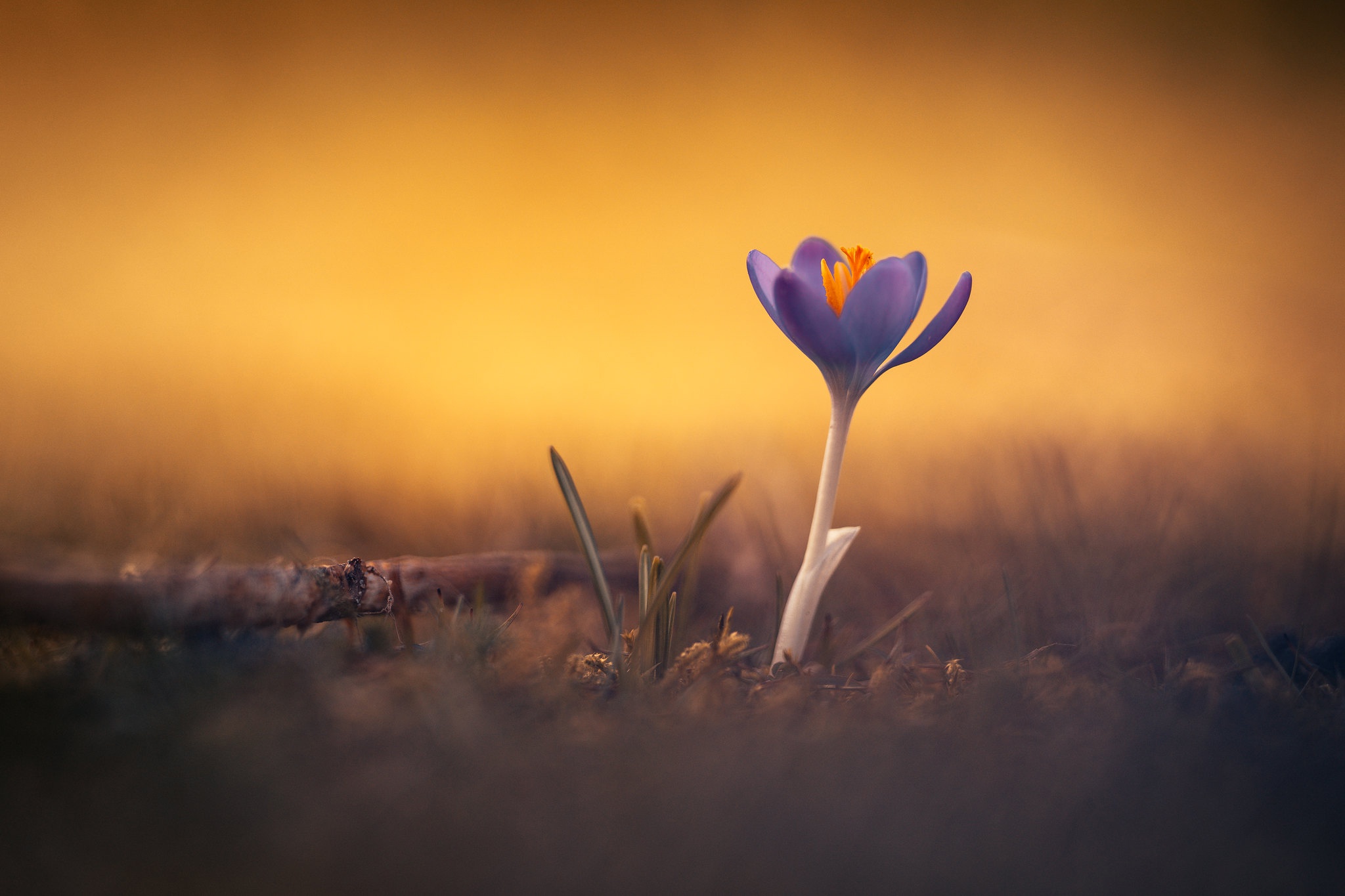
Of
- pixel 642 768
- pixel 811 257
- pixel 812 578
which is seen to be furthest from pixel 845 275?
pixel 642 768

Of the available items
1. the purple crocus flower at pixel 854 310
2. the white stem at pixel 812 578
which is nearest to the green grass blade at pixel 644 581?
the white stem at pixel 812 578

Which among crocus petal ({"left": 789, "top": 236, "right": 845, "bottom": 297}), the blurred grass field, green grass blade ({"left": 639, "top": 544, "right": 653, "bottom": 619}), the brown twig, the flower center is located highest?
crocus petal ({"left": 789, "top": 236, "right": 845, "bottom": 297})

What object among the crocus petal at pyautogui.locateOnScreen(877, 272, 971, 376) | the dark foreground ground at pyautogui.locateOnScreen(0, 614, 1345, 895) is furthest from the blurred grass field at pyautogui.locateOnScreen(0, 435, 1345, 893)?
the crocus petal at pyautogui.locateOnScreen(877, 272, 971, 376)

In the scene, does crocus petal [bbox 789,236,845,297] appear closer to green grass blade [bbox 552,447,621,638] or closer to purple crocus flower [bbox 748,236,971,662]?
purple crocus flower [bbox 748,236,971,662]

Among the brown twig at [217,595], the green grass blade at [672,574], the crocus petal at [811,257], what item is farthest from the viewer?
the crocus petal at [811,257]

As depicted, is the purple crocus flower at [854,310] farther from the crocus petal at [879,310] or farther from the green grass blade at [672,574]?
the green grass blade at [672,574]

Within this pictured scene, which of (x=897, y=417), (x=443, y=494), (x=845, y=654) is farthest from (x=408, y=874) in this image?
(x=897, y=417)

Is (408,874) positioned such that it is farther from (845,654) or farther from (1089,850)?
(845,654)
